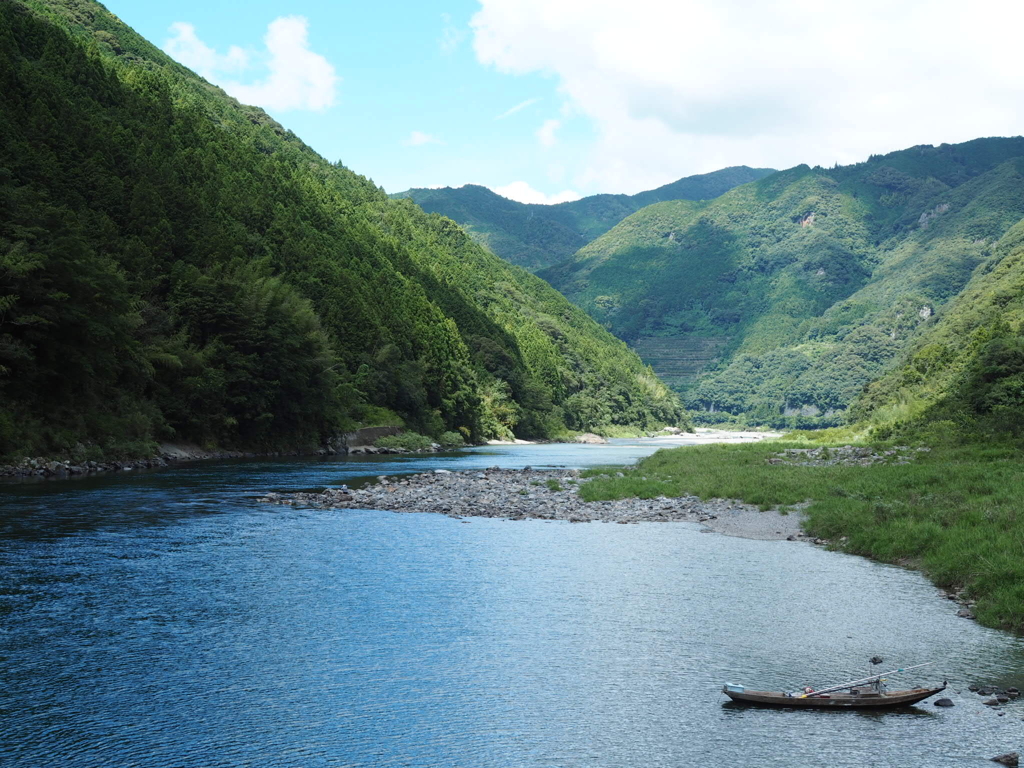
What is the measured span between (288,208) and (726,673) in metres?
121

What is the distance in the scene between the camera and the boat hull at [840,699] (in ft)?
47.9

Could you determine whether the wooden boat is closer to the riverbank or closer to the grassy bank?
the grassy bank

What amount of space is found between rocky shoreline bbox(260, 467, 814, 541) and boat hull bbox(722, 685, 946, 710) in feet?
58.8

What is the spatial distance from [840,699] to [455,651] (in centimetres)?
741

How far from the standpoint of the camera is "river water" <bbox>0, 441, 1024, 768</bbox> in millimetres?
13180

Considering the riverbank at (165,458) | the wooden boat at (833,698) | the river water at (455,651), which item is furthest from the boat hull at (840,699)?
the riverbank at (165,458)

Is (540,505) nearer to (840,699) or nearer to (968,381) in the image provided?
(840,699)

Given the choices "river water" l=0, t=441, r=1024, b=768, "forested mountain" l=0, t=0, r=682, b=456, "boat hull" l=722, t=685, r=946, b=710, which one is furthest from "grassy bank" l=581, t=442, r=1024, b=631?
"forested mountain" l=0, t=0, r=682, b=456

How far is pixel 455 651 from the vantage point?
17.8 metres

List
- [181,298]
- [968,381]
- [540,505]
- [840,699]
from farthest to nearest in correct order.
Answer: [181,298], [968,381], [540,505], [840,699]

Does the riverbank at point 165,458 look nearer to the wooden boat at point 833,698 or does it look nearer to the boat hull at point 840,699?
the wooden boat at point 833,698

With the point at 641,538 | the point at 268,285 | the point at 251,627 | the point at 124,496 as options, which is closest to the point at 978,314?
the point at 268,285

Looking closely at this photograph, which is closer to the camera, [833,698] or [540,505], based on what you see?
[833,698]

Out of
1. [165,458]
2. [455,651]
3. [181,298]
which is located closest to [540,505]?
[455,651]
